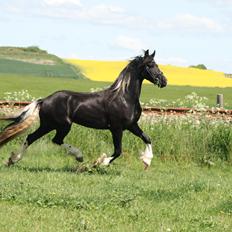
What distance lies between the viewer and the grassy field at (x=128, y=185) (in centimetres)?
758

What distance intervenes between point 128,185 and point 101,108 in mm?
2319

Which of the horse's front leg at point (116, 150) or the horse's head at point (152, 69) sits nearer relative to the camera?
the horse's front leg at point (116, 150)

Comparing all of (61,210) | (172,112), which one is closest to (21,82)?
(172,112)

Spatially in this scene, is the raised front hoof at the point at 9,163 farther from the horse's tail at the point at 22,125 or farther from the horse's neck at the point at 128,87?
the horse's neck at the point at 128,87

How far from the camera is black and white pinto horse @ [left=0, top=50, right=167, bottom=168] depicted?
39.2 feet

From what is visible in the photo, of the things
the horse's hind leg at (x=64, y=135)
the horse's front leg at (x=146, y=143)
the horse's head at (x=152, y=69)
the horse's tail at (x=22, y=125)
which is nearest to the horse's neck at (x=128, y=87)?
the horse's head at (x=152, y=69)

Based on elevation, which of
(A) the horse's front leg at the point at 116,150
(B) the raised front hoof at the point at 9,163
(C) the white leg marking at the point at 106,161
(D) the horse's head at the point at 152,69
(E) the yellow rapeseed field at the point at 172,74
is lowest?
(E) the yellow rapeseed field at the point at 172,74

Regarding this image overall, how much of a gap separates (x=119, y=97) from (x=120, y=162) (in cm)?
207

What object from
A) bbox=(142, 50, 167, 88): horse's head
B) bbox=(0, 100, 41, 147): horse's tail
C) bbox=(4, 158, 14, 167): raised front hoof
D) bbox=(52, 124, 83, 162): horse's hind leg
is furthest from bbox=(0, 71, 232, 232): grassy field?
bbox=(142, 50, 167, 88): horse's head

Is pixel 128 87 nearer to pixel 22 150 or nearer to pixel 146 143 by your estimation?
pixel 146 143

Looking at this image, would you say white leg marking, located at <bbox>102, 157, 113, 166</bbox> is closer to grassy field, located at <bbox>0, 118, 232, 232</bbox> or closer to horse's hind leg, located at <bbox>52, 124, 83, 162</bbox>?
grassy field, located at <bbox>0, 118, 232, 232</bbox>

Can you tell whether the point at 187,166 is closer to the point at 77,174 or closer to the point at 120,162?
the point at 120,162

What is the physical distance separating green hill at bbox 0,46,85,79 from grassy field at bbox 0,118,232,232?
40861 mm

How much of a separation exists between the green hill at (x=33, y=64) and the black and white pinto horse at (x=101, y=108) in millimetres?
42774
